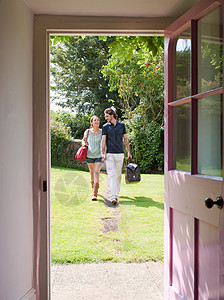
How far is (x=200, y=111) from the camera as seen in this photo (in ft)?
5.54

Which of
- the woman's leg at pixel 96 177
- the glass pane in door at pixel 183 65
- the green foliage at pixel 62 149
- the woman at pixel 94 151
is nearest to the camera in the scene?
the glass pane in door at pixel 183 65

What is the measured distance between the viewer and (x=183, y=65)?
1887 millimetres

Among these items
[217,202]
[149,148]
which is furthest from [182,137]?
[149,148]

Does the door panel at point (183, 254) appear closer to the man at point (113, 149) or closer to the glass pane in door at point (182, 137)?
the glass pane in door at point (182, 137)

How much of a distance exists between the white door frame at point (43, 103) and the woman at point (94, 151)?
12.2ft

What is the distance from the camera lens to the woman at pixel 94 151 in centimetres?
595

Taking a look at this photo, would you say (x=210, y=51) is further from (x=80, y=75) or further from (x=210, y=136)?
(x=80, y=75)

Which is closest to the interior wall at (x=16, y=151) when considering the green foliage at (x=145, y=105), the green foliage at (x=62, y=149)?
the green foliage at (x=145, y=105)

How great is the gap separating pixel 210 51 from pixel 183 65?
0.28 m

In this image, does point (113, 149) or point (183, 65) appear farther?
point (113, 149)

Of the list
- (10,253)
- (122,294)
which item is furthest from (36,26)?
(122,294)

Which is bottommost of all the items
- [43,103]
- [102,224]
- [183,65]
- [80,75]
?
→ [102,224]

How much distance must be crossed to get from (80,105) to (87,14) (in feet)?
35.9

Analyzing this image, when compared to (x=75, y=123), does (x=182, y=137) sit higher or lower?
lower
